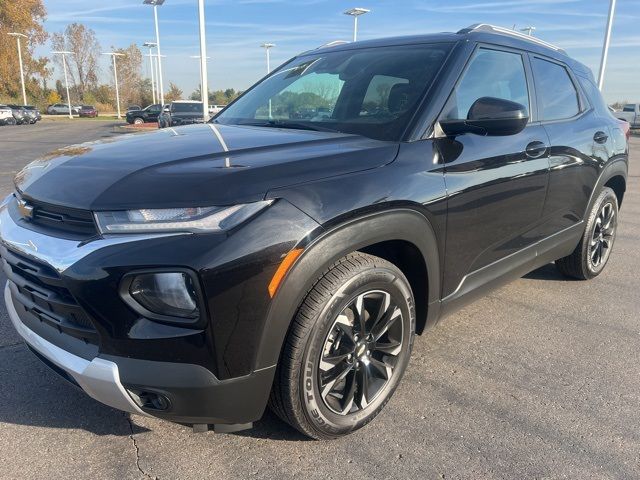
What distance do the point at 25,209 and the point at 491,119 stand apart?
7.17ft

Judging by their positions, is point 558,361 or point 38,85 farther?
point 38,85

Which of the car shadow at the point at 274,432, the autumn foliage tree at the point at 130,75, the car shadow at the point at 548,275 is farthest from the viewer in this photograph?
the autumn foliage tree at the point at 130,75

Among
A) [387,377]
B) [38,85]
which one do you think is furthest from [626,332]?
[38,85]

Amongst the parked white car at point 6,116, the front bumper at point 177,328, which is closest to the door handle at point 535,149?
Result: the front bumper at point 177,328

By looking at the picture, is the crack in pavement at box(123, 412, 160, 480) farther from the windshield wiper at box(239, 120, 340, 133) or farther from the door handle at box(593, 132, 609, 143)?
the door handle at box(593, 132, 609, 143)

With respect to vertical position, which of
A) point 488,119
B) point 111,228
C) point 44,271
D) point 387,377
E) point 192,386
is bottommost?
point 387,377

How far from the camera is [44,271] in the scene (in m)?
2.02

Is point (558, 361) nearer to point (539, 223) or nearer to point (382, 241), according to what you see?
point (539, 223)

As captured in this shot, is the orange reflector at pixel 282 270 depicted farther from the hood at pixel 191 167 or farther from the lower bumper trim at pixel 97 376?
the lower bumper trim at pixel 97 376

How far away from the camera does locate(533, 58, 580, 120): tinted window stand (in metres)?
3.60

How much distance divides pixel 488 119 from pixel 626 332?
6.67 ft

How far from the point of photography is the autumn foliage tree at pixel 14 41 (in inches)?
2186

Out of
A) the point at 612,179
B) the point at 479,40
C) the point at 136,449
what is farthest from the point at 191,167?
the point at 612,179

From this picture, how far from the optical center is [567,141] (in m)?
3.62
